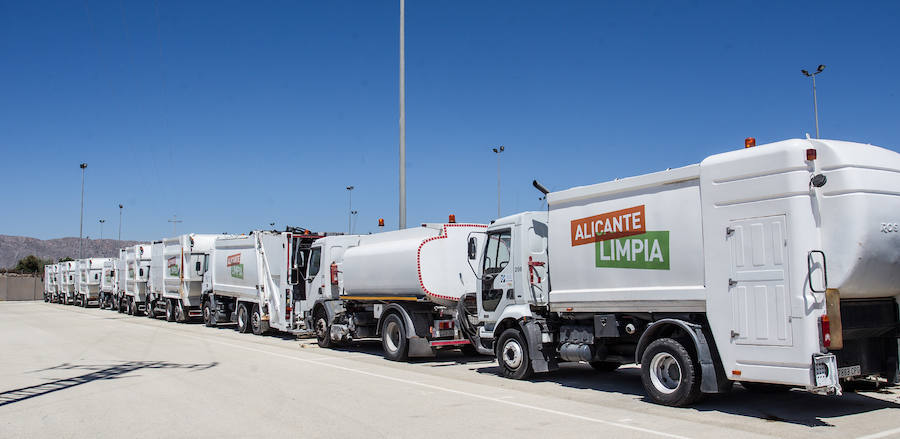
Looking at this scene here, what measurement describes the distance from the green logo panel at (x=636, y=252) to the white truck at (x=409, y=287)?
339 centimetres

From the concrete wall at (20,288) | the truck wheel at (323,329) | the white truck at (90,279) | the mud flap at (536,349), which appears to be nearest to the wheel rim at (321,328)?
the truck wheel at (323,329)

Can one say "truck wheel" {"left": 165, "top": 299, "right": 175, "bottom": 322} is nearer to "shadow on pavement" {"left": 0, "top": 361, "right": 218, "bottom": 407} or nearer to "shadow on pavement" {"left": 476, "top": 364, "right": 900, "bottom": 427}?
"shadow on pavement" {"left": 0, "top": 361, "right": 218, "bottom": 407}

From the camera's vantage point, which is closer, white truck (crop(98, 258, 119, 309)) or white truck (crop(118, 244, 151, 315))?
white truck (crop(118, 244, 151, 315))

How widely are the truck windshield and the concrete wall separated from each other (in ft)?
210

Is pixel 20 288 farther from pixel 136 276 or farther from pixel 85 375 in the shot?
pixel 85 375

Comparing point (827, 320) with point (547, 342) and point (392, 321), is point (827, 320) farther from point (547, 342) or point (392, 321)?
point (392, 321)

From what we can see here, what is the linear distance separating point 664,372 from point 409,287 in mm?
6567

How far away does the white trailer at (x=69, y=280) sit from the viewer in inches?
1988

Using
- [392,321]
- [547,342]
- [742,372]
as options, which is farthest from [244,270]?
[742,372]

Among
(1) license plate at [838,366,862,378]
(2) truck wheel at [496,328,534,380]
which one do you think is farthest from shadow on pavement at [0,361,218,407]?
(1) license plate at [838,366,862,378]

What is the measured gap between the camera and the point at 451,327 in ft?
47.9

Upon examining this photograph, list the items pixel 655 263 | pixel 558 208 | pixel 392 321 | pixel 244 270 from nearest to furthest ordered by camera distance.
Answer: pixel 655 263 → pixel 558 208 → pixel 392 321 → pixel 244 270

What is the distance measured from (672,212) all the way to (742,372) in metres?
2.14

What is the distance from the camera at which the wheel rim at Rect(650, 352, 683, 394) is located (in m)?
8.80
